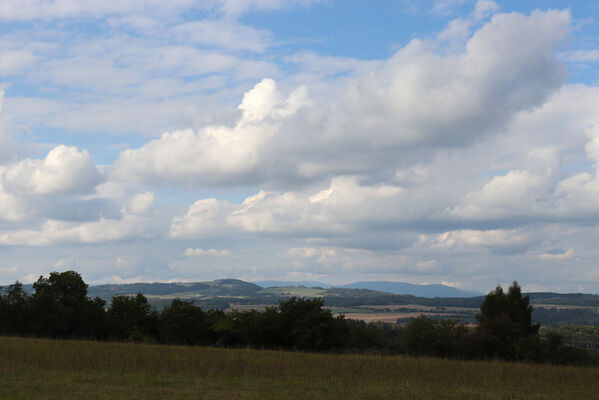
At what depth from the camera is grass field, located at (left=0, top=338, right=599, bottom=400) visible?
1952cm

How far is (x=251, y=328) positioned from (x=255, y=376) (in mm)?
19631

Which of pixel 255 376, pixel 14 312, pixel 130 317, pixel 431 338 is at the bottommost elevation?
pixel 431 338

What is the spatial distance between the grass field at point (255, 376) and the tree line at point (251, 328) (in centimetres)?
1021

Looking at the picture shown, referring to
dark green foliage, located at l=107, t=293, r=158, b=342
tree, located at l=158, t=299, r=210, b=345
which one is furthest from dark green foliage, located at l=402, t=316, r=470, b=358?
dark green foliage, located at l=107, t=293, r=158, b=342

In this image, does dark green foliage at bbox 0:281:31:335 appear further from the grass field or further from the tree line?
the grass field

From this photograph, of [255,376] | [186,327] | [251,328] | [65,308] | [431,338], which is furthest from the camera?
[65,308]

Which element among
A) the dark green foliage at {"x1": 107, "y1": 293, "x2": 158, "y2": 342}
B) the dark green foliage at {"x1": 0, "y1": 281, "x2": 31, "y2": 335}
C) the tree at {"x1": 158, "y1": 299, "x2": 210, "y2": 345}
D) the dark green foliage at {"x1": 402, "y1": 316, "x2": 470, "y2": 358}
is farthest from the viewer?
the dark green foliage at {"x1": 107, "y1": 293, "x2": 158, "y2": 342}

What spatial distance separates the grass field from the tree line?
10213 millimetres

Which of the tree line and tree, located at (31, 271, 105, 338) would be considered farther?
tree, located at (31, 271, 105, 338)

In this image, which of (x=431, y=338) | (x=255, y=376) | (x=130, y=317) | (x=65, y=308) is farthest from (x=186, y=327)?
(x=255, y=376)

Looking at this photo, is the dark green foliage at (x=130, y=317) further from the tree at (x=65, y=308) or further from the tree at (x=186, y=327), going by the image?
the tree at (x=186, y=327)

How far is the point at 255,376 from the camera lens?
78.8 ft

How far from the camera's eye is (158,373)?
77.8 feet

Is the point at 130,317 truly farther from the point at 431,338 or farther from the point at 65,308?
the point at 431,338
